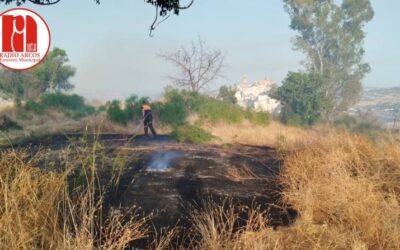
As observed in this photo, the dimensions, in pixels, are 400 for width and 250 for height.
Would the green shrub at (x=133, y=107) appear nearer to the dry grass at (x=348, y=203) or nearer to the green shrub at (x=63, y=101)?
the green shrub at (x=63, y=101)

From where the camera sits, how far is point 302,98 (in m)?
29.8

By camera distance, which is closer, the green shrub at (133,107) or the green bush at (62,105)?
the green shrub at (133,107)

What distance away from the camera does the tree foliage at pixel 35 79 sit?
36688 millimetres

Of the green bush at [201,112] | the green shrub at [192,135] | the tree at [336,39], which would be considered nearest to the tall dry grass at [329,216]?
the green shrub at [192,135]

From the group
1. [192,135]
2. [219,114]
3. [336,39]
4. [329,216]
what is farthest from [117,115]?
[336,39]

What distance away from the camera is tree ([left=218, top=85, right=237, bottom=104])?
31875 mm

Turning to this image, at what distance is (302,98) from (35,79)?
26.1 metres

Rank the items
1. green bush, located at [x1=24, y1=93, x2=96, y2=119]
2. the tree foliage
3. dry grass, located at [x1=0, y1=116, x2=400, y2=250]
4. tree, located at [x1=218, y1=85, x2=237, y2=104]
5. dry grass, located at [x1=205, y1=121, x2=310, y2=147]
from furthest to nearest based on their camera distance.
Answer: the tree foliage < tree, located at [x1=218, y1=85, x2=237, y2=104] < green bush, located at [x1=24, y1=93, x2=96, y2=119] < dry grass, located at [x1=205, y1=121, x2=310, y2=147] < dry grass, located at [x1=0, y1=116, x2=400, y2=250]

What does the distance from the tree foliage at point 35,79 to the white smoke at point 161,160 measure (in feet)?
92.9

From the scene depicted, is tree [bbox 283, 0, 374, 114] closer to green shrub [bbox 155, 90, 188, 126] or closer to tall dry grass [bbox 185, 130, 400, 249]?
green shrub [bbox 155, 90, 188, 126]

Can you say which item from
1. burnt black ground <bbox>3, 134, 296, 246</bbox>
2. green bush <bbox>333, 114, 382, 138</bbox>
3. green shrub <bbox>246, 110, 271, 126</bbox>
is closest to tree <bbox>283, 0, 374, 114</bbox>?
green bush <bbox>333, 114, 382, 138</bbox>

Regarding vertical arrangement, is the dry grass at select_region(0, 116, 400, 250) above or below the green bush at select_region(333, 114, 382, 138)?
below

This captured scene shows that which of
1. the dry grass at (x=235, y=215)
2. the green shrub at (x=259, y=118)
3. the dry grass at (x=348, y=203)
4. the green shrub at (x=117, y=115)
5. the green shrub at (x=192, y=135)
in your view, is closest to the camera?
the dry grass at (x=235, y=215)

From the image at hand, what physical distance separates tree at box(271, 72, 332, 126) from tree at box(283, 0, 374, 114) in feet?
32.3
